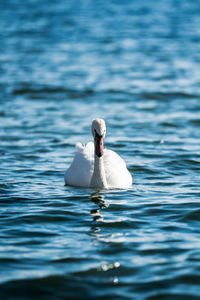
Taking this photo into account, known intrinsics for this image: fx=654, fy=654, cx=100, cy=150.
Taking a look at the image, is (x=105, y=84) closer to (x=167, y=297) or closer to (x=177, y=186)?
(x=177, y=186)

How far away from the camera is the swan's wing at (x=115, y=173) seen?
10438 millimetres

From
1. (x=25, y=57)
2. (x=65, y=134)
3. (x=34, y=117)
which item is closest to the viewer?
(x=65, y=134)

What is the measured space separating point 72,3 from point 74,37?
1611 cm

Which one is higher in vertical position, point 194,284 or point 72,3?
point 72,3

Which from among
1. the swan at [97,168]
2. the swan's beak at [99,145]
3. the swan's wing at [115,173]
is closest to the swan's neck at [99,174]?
the swan at [97,168]

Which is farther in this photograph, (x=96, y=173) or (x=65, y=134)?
(x=65, y=134)

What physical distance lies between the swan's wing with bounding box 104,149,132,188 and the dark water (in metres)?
0.21

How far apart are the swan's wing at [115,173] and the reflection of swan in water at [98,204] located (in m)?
0.44

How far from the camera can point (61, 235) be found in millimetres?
8039

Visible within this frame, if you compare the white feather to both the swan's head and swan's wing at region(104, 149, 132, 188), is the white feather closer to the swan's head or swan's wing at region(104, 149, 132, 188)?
swan's wing at region(104, 149, 132, 188)

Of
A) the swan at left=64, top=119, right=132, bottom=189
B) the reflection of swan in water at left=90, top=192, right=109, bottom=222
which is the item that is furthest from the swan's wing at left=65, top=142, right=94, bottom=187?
the reflection of swan in water at left=90, top=192, right=109, bottom=222

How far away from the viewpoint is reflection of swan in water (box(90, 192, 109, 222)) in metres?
8.83

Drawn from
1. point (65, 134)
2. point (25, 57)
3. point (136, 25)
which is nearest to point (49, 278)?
point (65, 134)

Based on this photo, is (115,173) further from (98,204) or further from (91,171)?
(98,204)
